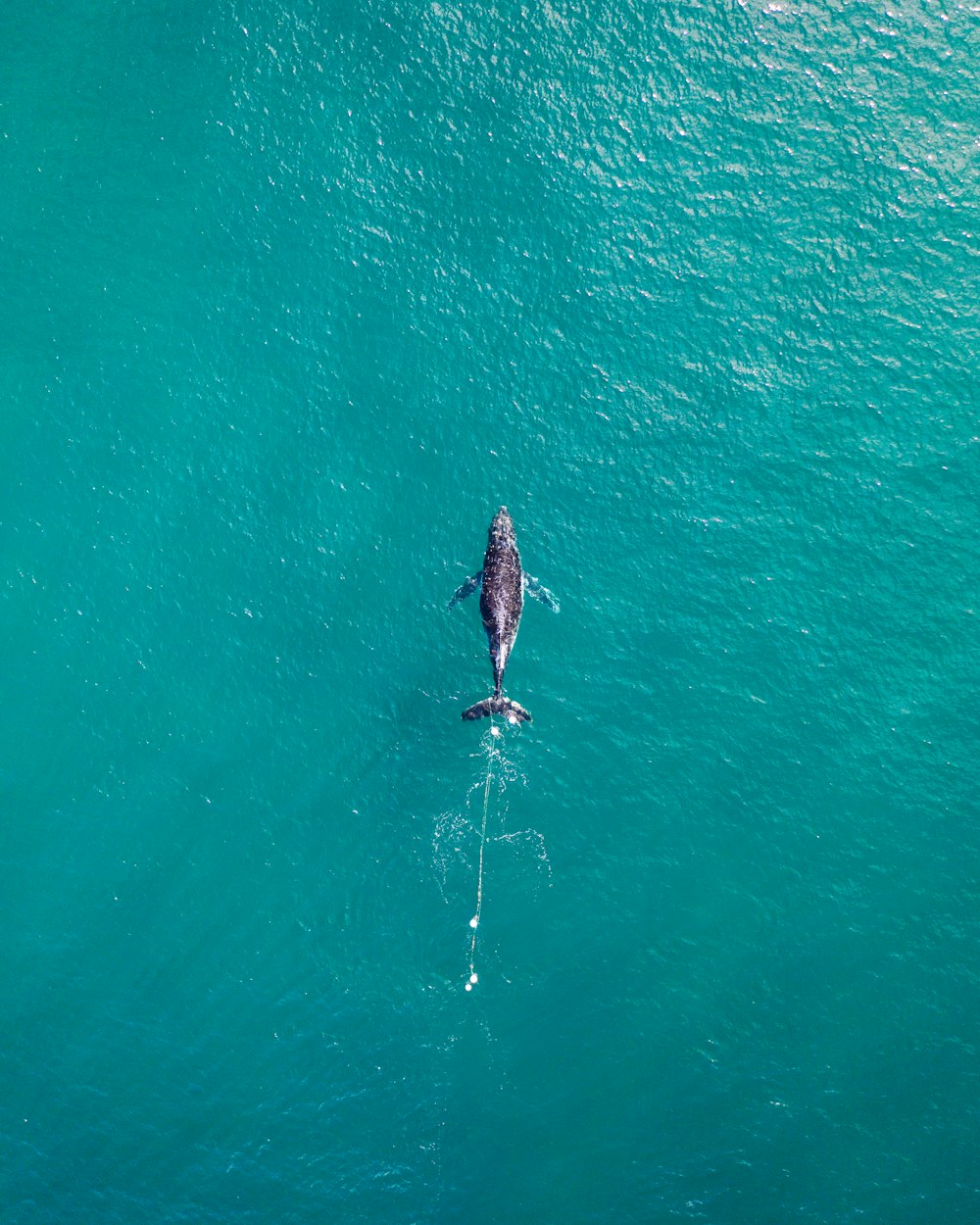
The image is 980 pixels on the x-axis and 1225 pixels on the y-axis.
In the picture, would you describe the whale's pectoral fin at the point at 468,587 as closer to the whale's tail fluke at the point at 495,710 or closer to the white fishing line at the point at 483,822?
the whale's tail fluke at the point at 495,710

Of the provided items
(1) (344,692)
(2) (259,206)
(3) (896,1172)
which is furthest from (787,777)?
(2) (259,206)

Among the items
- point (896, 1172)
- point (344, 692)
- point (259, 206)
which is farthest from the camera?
point (259, 206)

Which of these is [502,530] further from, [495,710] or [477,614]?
[495,710]

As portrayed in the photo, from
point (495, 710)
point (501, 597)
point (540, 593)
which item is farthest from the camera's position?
point (540, 593)

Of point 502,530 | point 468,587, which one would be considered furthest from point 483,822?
point 502,530

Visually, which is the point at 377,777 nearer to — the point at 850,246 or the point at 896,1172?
the point at 896,1172
